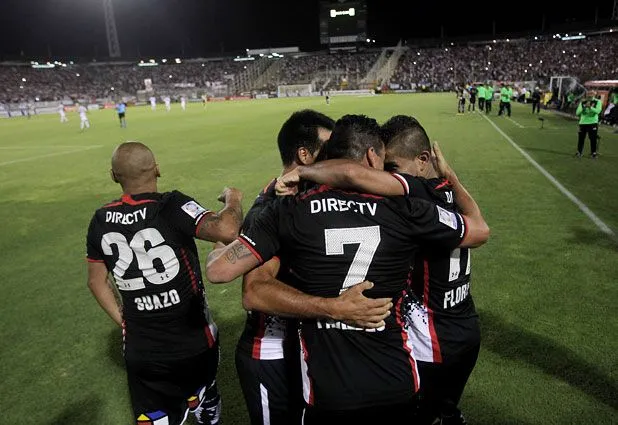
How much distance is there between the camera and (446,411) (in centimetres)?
334

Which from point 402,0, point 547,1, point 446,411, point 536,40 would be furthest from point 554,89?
point 402,0

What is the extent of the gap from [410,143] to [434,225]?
0.89 meters

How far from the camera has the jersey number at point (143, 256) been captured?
2.91 meters

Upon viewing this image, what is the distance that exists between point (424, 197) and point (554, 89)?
39.3m

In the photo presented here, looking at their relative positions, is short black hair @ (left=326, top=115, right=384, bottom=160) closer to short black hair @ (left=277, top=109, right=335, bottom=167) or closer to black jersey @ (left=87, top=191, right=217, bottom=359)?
short black hair @ (left=277, top=109, right=335, bottom=167)

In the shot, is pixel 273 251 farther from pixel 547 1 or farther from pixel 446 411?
pixel 547 1

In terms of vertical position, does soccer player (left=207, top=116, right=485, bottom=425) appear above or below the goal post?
below

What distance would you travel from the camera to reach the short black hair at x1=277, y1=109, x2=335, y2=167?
287cm

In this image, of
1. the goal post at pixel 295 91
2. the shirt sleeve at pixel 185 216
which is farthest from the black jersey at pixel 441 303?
the goal post at pixel 295 91

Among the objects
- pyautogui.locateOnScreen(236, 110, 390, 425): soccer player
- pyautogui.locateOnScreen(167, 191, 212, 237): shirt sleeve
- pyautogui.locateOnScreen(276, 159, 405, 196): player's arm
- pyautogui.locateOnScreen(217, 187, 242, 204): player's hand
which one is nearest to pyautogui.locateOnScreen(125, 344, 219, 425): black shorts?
pyautogui.locateOnScreen(236, 110, 390, 425): soccer player

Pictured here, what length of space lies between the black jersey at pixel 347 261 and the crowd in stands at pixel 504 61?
65857 mm

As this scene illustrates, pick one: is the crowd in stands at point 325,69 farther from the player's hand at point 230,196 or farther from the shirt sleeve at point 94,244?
the shirt sleeve at point 94,244

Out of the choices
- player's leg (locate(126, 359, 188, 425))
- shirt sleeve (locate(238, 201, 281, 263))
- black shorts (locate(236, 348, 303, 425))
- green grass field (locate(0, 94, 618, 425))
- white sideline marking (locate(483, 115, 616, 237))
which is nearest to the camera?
shirt sleeve (locate(238, 201, 281, 263))

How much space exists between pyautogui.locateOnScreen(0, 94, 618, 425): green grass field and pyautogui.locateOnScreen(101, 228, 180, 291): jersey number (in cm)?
156
